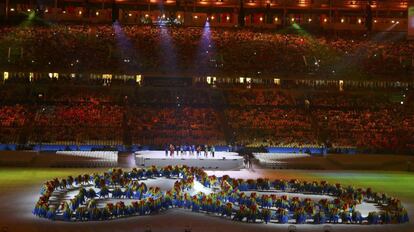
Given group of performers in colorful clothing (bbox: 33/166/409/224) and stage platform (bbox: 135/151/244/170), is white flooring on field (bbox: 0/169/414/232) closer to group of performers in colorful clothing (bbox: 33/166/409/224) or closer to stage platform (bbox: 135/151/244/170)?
group of performers in colorful clothing (bbox: 33/166/409/224)

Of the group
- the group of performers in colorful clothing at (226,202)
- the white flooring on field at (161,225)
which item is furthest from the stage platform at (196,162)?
the white flooring on field at (161,225)

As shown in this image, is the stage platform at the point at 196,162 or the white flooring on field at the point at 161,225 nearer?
the white flooring on field at the point at 161,225

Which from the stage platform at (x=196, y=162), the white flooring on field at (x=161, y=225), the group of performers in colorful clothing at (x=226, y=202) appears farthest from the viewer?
the stage platform at (x=196, y=162)

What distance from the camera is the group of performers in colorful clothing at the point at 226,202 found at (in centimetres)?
2828

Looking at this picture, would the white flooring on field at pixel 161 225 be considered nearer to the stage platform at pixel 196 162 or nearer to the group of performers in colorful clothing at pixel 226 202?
the group of performers in colorful clothing at pixel 226 202

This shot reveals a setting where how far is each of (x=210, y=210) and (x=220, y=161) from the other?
18188 mm

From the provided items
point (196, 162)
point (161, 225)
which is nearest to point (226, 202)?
point (161, 225)

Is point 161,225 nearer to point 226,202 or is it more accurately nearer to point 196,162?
point 226,202

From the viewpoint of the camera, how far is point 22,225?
1049 inches

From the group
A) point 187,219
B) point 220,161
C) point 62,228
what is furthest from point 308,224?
point 220,161

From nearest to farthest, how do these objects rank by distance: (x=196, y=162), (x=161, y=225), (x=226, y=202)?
1. (x=161, y=225)
2. (x=226, y=202)
3. (x=196, y=162)

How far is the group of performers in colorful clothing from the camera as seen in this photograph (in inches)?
1113

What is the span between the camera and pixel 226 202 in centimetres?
3097

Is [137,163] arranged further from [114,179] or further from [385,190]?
[385,190]
